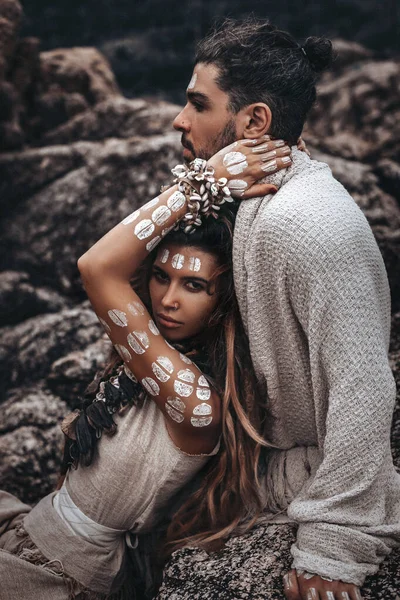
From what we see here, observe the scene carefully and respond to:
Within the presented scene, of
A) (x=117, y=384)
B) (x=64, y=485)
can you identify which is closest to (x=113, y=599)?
(x=64, y=485)

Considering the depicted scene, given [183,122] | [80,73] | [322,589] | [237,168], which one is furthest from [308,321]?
[80,73]

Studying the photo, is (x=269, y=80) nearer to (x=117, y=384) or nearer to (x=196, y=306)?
(x=196, y=306)

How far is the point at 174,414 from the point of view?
2434 millimetres

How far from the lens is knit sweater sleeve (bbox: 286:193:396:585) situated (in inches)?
86.4

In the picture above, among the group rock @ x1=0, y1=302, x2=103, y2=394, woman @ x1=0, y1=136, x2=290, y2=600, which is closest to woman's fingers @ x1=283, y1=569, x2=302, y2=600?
woman @ x1=0, y1=136, x2=290, y2=600

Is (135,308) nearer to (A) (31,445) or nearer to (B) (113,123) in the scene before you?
(A) (31,445)

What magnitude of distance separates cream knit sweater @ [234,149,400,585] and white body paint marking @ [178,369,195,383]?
0.26 metres

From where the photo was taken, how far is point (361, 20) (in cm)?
765

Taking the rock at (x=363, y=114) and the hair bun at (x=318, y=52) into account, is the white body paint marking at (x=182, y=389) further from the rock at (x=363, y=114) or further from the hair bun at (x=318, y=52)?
the rock at (x=363, y=114)

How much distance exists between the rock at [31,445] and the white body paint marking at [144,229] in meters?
1.86

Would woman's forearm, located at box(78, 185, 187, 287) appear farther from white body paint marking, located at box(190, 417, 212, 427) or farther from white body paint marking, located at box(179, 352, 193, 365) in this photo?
white body paint marking, located at box(190, 417, 212, 427)

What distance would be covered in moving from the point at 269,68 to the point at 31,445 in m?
2.49

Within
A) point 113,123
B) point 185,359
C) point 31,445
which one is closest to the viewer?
point 185,359

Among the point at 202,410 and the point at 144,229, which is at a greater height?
the point at 144,229
